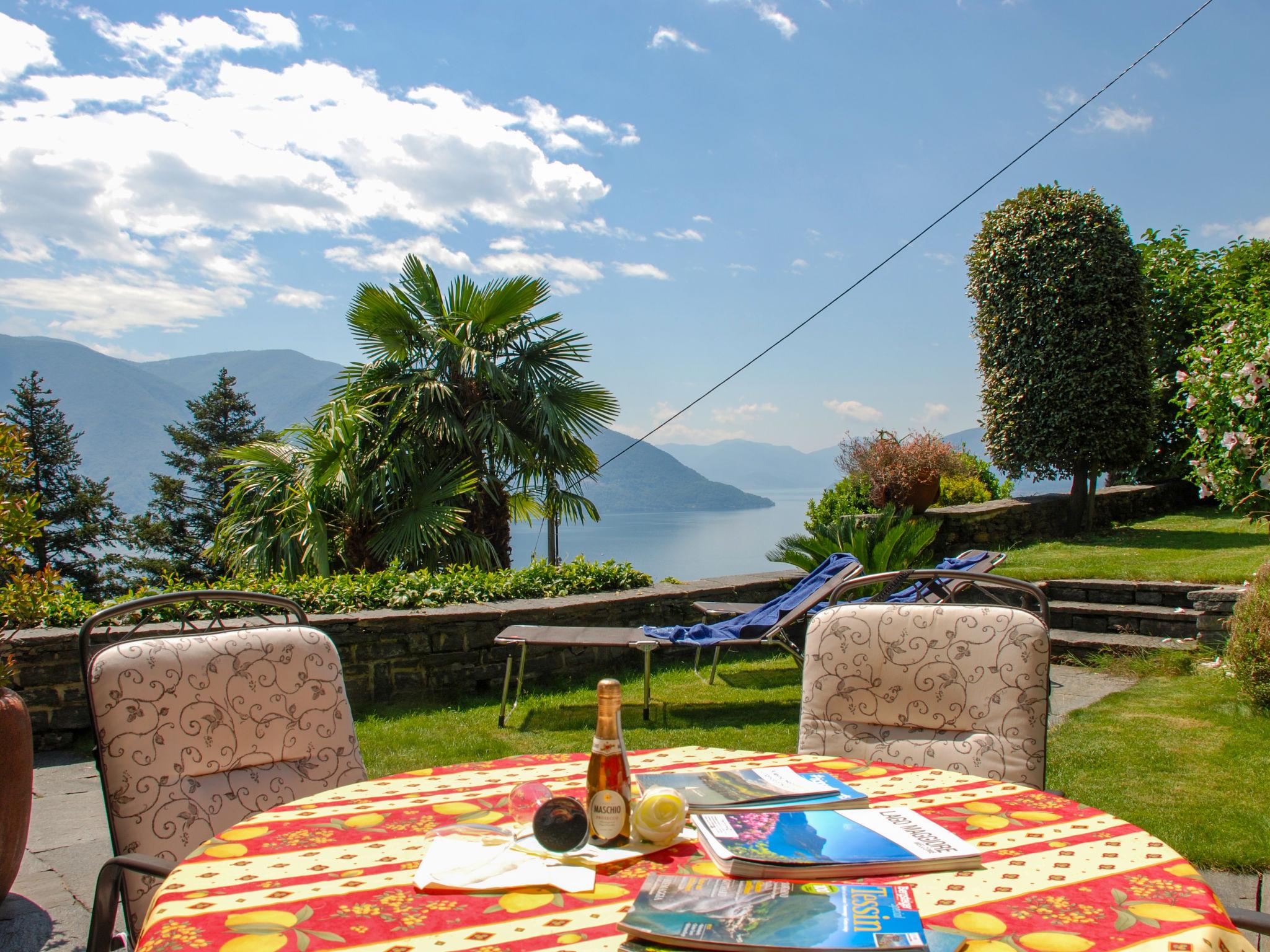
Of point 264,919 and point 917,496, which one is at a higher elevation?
point 917,496

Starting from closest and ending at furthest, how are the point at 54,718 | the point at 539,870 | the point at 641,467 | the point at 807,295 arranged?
the point at 539,870 < the point at 54,718 < the point at 807,295 < the point at 641,467

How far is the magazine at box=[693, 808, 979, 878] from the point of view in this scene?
1105 millimetres

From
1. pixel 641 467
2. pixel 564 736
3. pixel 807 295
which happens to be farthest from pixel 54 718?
pixel 641 467

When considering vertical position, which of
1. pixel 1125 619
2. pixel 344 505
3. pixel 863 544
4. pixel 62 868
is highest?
pixel 344 505

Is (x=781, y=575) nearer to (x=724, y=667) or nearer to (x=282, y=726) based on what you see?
(x=724, y=667)

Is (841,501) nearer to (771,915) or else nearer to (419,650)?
(419,650)

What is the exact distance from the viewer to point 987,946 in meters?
0.91

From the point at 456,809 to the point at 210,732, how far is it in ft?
2.28

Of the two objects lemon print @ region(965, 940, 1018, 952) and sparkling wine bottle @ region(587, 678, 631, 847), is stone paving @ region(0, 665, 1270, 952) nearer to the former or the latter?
lemon print @ region(965, 940, 1018, 952)

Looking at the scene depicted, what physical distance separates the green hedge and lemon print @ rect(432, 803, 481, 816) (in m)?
3.82

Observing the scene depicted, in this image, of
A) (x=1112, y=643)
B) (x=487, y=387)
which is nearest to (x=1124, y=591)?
(x=1112, y=643)

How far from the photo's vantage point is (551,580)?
5.99 meters

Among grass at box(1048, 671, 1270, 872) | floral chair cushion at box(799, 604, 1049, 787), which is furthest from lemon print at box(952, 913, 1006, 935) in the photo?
grass at box(1048, 671, 1270, 872)

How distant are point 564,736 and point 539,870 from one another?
3.16 metres
